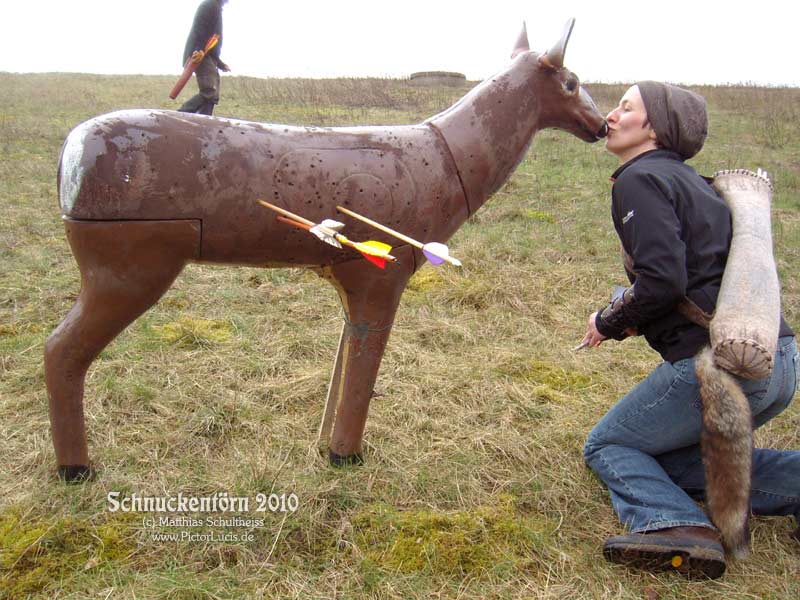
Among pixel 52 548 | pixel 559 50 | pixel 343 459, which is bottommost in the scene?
pixel 52 548

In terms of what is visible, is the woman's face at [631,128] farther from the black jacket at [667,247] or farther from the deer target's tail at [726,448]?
the deer target's tail at [726,448]

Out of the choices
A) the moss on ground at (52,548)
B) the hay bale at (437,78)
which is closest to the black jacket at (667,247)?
the moss on ground at (52,548)

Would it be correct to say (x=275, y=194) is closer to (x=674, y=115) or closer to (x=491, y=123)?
(x=491, y=123)

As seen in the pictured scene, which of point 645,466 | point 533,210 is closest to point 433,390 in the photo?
point 645,466

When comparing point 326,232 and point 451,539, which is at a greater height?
point 326,232

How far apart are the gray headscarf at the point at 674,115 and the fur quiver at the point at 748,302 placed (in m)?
0.30

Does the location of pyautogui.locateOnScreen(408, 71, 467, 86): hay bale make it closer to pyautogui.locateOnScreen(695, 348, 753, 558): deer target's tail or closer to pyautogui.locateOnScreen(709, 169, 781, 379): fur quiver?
pyautogui.locateOnScreen(709, 169, 781, 379): fur quiver

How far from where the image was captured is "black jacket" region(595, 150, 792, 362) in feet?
6.62

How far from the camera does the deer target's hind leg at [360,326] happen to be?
2314mm

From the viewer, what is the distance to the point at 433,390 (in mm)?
3377

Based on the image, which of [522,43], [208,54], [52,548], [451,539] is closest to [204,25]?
[208,54]

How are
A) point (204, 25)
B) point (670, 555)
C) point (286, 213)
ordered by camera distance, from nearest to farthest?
1. point (286, 213)
2. point (670, 555)
3. point (204, 25)

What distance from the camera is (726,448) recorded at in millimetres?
2033

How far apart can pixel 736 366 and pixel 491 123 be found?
3.98 feet
